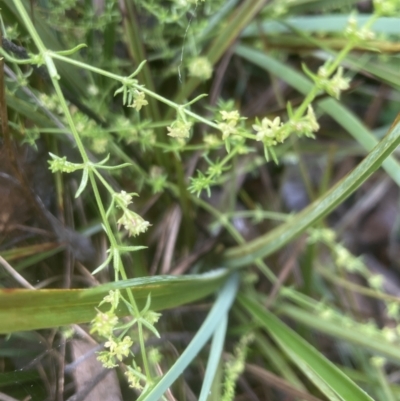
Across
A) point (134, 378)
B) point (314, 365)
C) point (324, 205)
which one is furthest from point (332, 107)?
point (134, 378)

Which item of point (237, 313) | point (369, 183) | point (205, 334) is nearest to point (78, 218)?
point (205, 334)

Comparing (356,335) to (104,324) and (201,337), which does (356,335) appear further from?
(104,324)

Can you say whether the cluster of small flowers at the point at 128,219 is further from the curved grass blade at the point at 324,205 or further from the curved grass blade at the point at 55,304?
the curved grass blade at the point at 324,205

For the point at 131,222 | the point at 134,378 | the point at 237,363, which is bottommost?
the point at 237,363

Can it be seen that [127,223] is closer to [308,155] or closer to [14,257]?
[14,257]

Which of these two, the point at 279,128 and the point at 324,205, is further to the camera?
the point at 324,205

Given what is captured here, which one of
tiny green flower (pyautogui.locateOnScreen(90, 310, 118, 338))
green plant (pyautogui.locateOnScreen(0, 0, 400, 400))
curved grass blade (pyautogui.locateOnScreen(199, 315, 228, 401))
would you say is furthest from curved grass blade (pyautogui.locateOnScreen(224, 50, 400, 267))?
tiny green flower (pyautogui.locateOnScreen(90, 310, 118, 338))

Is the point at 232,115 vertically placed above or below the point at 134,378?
above

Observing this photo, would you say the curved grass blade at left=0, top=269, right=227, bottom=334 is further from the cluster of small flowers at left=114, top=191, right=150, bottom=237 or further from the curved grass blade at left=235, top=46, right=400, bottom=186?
the curved grass blade at left=235, top=46, right=400, bottom=186

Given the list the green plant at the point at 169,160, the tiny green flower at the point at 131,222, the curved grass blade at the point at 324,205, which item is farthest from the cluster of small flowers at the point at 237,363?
the tiny green flower at the point at 131,222

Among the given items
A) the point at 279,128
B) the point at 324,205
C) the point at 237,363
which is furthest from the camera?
the point at 237,363
